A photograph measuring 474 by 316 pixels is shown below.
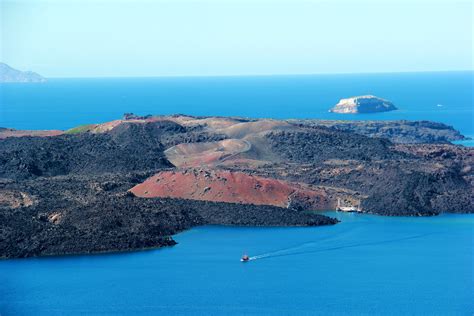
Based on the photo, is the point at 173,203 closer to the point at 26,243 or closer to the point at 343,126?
the point at 26,243

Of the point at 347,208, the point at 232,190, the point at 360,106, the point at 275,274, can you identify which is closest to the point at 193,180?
the point at 232,190

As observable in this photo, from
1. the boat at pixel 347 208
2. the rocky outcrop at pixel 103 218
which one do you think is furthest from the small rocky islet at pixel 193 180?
the boat at pixel 347 208

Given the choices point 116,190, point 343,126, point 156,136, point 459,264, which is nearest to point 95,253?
point 116,190

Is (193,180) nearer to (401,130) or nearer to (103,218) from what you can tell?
(103,218)

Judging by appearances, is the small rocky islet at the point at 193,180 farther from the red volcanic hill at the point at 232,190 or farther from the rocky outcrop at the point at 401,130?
the rocky outcrop at the point at 401,130

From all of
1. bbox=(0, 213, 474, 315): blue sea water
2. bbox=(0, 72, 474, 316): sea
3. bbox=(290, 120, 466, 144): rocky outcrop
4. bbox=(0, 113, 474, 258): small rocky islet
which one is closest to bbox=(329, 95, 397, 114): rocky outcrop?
bbox=(290, 120, 466, 144): rocky outcrop

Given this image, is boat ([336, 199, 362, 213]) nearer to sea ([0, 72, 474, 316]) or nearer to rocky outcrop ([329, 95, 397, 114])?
sea ([0, 72, 474, 316])
